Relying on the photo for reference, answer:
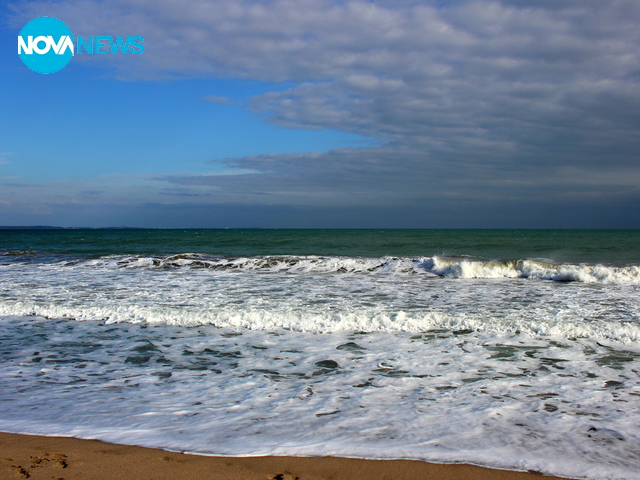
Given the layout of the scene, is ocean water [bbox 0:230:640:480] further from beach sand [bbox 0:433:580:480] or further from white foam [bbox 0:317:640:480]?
beach sand [bbox 0:433:580:480]

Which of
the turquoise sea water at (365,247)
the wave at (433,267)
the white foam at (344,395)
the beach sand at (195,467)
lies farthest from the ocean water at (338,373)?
the turquoise sea water at (365,247)

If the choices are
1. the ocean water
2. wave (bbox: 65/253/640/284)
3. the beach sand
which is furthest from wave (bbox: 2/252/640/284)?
the beach sand

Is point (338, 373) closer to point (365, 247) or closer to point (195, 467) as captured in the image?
point (195, 467)

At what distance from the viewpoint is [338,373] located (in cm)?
516

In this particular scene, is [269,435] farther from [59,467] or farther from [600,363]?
[600,363]

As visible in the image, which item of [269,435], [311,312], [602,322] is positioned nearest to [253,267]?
[311,312]

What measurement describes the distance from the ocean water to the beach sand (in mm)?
127

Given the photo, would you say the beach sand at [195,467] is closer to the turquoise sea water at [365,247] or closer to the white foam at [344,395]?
the white foam at [344,395]

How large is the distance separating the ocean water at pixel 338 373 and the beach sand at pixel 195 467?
127 mm

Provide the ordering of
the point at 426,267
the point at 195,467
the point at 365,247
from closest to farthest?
1. the point at 195,467
2. the point at 426,267
3. the point at 365,247

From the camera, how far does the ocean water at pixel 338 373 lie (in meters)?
3.45

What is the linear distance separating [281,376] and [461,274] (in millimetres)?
11824

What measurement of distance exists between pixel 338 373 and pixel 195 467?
2435mm

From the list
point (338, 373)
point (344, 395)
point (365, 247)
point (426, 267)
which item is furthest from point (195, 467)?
point (365, 247)
